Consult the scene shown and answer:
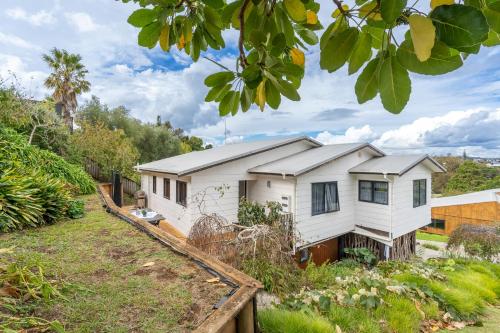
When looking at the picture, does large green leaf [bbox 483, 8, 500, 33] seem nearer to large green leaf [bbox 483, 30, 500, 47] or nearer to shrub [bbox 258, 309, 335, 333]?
large green leaf [bbox 483, 30, 500, 47]

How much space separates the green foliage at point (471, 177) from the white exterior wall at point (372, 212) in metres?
33.1

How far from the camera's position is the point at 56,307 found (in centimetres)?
196

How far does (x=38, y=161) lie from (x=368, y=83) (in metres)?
10.8

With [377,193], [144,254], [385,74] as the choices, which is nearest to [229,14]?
[385,74]

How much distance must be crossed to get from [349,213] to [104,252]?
9.03 metres

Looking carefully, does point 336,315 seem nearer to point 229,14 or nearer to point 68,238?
point 229,14

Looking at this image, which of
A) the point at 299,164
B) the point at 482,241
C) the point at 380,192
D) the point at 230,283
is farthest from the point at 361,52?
the point at 482,241

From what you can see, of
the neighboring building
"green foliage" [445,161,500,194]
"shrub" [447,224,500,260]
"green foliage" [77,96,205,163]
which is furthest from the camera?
"green foliage" [445,161,500,194]

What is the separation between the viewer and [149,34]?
112cm

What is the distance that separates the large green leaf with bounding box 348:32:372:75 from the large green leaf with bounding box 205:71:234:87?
1.54ft

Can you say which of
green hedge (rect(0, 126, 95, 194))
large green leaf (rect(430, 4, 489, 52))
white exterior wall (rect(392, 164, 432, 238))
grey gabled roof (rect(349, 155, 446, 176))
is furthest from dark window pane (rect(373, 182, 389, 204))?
green hedge (rect(0, 126, 95, 194))

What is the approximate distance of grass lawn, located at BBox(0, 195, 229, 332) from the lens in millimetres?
1860

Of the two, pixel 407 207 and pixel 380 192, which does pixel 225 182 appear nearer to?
pixel 380 192

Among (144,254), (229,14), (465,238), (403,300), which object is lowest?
(465,238)
